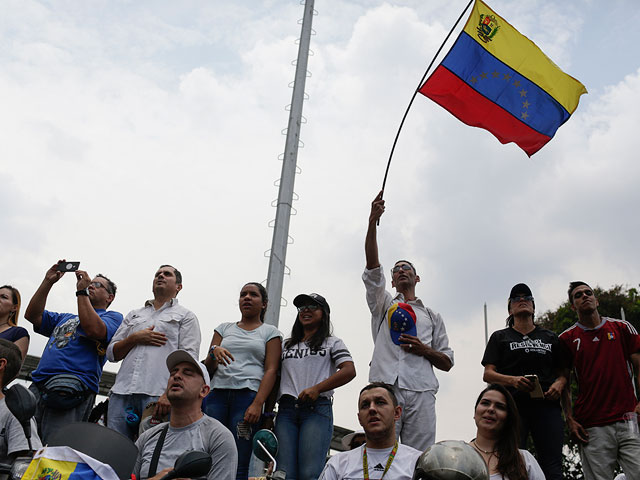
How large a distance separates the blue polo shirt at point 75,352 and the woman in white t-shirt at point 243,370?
3.32ft

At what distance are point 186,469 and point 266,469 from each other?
1126 mm

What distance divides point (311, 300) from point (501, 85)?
323 centimetres

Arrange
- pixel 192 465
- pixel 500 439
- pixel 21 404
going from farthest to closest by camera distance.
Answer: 1. pixel 500 439
2. pixel 21 404
3. pixel 192 465

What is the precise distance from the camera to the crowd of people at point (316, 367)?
5.16 m

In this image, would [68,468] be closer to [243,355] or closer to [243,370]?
[243,370]

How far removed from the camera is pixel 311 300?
5707 mm

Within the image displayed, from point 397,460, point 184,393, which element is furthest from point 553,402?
point 184,393

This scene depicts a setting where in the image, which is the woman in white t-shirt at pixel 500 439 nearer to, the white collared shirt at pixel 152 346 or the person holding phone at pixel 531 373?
the person holding phone at pixel 531 373

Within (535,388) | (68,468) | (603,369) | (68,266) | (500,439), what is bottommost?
(68,468)

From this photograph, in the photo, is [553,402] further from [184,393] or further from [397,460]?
[184,393]

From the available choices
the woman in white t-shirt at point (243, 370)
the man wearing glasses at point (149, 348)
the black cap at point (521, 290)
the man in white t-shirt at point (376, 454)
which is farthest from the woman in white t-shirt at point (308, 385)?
the black cap at point (521, 290)

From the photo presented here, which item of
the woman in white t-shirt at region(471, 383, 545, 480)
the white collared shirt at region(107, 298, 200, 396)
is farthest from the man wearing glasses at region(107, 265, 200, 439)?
the woman in white t-shirt at region(471, 383, 545, 480)

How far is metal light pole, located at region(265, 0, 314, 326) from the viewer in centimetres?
845

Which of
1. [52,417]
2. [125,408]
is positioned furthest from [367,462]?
[52,417]
